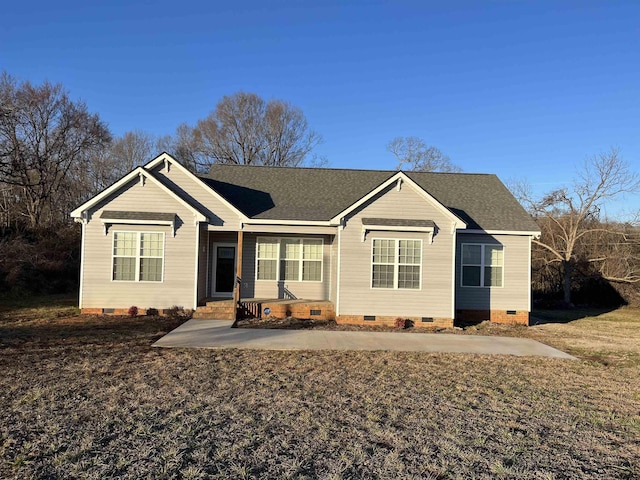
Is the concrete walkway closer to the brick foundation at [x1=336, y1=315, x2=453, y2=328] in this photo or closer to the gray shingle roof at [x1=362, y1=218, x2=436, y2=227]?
the brick foundation at [x1=336, y1=315, x2=453, y2=328]

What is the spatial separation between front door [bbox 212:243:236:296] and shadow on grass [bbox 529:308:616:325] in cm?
1127

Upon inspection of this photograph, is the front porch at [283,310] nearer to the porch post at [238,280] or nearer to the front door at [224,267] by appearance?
the porch post at [238,280]

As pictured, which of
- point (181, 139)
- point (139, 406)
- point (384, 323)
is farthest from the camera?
point (181, 139)

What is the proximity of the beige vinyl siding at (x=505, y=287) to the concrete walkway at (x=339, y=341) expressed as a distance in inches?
115

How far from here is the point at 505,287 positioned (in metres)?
15.4

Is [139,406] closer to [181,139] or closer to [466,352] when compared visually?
[466,352]

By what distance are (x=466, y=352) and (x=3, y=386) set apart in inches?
352

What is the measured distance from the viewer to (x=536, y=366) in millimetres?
9062

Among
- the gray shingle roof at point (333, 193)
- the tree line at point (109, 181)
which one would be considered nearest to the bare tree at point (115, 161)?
the tree line at point (109, 181)

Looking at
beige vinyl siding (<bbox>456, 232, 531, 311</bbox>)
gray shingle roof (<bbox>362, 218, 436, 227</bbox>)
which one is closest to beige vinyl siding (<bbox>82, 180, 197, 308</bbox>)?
gray shingle roof (<bbox>362, 218, 436, 227</bbox>)

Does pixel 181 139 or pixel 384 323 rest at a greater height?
pixel 181 139

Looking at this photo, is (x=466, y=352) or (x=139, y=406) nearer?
(x=139, y=406)

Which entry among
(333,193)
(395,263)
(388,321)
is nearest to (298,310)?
(388,321)

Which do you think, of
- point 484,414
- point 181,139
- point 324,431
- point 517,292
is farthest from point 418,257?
point 181,139
